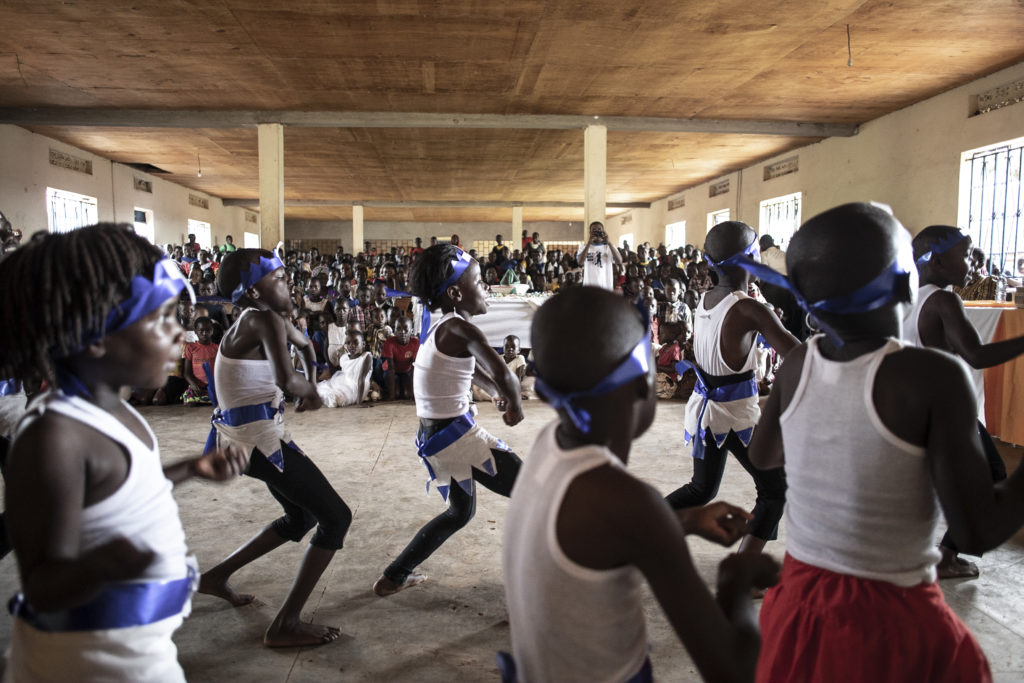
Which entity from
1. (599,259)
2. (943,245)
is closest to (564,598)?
(943,245)

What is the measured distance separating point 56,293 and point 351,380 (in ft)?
21.9

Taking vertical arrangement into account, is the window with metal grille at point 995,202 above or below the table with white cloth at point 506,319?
above

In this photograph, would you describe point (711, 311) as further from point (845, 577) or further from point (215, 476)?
point (215, 476)

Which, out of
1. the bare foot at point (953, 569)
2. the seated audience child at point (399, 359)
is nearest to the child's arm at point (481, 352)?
the bare foot at point (953, 569)

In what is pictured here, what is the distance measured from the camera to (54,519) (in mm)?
1136

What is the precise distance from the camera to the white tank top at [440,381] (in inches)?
116

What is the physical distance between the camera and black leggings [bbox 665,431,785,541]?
2.85 m

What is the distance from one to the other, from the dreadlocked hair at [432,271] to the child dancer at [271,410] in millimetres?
570

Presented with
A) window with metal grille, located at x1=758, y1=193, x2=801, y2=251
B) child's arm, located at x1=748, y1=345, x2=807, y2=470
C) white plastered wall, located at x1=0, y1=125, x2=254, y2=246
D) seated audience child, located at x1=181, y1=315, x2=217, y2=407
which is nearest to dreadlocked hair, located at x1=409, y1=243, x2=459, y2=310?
child's arm, located at x1=748, y1=345, x2=807, y2=470

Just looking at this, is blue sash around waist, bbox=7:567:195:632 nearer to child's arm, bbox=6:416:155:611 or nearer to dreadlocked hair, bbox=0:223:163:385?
child's arm, bbox=6:416:155:611

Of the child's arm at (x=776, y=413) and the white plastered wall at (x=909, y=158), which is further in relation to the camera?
the white plastered wall at (x=909, y=158)

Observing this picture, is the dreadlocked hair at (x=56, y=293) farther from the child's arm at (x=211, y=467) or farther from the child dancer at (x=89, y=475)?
the child's arm at (x=211, y=467)

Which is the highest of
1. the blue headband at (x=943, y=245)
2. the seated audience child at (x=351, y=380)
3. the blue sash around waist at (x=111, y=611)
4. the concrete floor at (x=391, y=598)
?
the blue headband at (x=943, y=245)

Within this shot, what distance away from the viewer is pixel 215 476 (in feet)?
5.08
